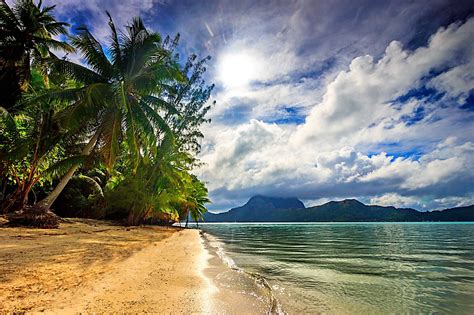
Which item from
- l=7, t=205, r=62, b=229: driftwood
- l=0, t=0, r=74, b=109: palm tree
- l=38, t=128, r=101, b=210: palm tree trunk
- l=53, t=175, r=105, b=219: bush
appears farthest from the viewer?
l=53, t=175, r=105, b=219: bush

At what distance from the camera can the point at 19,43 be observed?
16766mm

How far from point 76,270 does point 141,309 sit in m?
2.63

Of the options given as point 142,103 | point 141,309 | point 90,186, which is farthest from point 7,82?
point 141,309

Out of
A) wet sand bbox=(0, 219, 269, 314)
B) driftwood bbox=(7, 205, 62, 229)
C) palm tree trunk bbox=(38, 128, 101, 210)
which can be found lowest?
wet sand bbox=(0, 219, 269, 314)

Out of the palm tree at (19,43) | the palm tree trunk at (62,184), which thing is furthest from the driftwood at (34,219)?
the palm tree at (19,43)

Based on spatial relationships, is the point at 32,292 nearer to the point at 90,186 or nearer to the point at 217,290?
the point at 217,290

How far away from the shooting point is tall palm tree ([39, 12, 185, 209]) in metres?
14.0

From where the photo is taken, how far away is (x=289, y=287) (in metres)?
5.91

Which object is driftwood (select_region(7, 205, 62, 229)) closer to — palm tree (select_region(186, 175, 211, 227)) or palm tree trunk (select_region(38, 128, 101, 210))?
palm tree trunk (select_region(38, 128, 101, 210))

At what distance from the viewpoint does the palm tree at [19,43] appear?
16.0 m

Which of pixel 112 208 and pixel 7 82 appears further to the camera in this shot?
pixel 112 208

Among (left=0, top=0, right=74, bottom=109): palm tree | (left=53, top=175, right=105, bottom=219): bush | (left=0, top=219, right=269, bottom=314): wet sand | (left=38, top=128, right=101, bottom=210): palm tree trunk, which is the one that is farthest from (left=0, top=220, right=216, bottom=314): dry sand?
(left=53, top=175, right=105, bottom=219): bush

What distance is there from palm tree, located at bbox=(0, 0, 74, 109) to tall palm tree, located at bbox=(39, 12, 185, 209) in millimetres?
3292

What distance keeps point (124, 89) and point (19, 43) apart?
865cm
